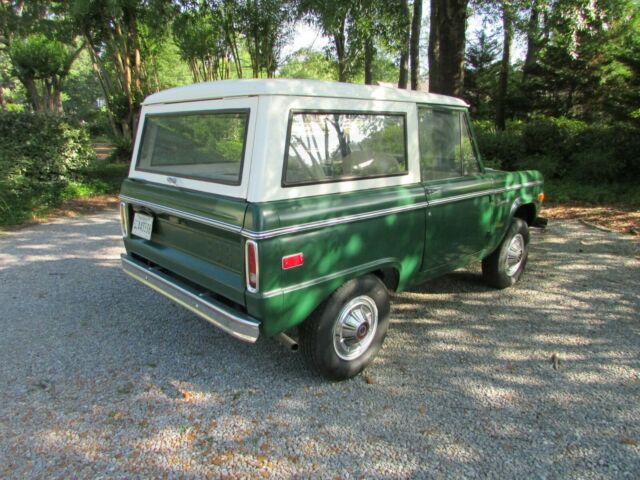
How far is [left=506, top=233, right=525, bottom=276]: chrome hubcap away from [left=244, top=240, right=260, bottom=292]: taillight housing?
9.77ft

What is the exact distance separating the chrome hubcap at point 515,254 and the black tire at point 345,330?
2037 mm

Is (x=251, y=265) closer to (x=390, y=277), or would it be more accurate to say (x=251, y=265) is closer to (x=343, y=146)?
(x=343, y=146)

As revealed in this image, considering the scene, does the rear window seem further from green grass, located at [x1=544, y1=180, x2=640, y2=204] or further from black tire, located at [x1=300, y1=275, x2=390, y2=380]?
green grass, located at [x1=544, y1=180, x2=640, y2=204]

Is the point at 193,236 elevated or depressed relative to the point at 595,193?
depressed

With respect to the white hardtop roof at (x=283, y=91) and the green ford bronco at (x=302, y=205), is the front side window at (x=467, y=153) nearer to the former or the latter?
the green ford bronco at (x=302, y=205)

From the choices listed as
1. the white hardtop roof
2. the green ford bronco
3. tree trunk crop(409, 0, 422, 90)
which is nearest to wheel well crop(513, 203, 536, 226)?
the green ford bronco

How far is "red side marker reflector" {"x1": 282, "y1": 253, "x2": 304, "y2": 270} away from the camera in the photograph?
2516 mm

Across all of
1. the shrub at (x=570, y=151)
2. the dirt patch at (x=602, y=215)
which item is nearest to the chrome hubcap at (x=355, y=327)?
the dirt patch at (x=602, y=215)

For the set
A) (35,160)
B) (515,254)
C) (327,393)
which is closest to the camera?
(327,393)

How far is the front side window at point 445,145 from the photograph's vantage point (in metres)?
3.42

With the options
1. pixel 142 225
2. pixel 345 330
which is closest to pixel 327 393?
pixel 345 330

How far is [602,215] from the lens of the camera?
25.6 feet

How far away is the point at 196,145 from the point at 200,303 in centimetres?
121

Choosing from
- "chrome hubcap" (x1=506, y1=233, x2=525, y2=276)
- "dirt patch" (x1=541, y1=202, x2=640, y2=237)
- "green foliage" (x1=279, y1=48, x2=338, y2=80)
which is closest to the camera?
"chrome hubcap" (x1=506, y1=233, x2=525, y2=276)
